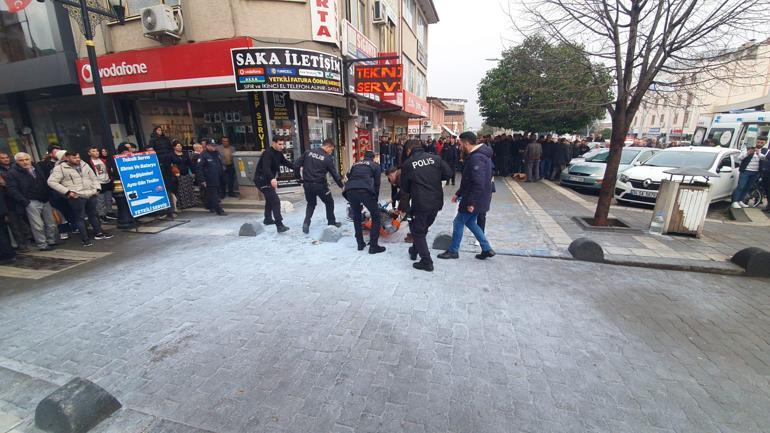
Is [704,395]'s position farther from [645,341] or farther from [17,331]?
[17,331]

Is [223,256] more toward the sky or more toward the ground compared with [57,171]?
more toward the ground

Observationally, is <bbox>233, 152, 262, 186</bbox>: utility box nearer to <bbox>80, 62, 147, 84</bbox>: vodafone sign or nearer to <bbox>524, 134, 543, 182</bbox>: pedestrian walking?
<bbox>80, 62, 147, 84</bbox>: vodafone sign

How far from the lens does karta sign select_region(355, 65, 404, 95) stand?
1060 centimetres

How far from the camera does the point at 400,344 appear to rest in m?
3.02

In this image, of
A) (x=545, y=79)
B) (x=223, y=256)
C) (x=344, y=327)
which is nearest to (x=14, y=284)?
(x=223, y=256)

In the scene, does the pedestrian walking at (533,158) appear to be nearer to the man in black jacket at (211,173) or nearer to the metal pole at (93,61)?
the man in black jacket at (211,173)

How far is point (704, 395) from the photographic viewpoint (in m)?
2.44

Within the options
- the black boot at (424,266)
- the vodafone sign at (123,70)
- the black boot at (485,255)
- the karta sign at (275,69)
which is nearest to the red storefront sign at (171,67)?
the vodafone sign at (123,70)

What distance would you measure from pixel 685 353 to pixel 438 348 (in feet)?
7.29

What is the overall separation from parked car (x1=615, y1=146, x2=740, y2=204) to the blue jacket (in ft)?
21.8

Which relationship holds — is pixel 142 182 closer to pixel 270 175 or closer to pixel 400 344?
pixel 270 175

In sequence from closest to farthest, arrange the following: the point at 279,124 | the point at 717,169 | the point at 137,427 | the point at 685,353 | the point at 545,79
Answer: the point at 137,427
the point at 685,353
the point at 545,79
the point at 717,169
the point at 279,124

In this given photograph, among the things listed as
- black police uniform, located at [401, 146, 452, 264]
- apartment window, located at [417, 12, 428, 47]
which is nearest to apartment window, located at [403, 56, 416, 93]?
apartment window, located at [417, 12, 428, 47]

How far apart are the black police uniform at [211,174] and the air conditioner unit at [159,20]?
10.7 feet
